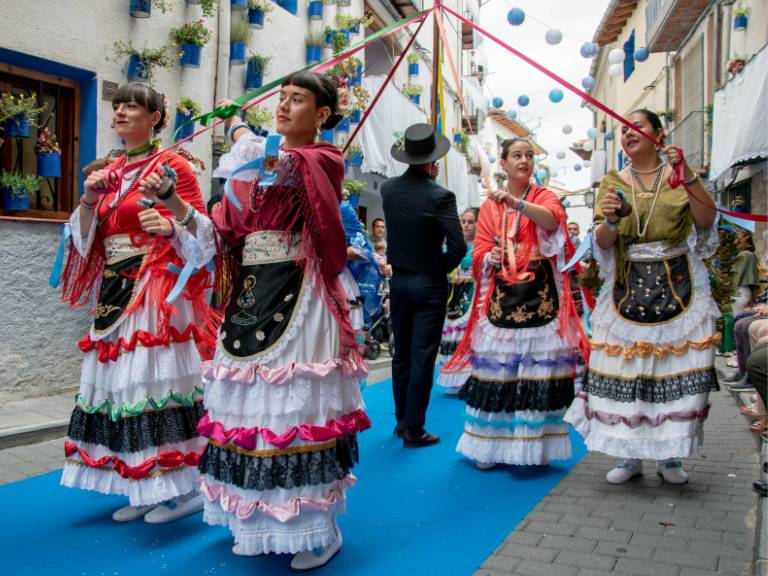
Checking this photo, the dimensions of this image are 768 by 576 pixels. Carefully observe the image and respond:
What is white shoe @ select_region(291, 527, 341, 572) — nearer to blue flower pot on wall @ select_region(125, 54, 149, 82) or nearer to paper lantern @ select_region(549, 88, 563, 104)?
blue flower pot on wall @ select_region(125, 54, 149, 82)

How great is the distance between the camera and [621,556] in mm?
2926

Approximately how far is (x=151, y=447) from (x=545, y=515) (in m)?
1.89

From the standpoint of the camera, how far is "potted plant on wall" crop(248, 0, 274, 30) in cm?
896

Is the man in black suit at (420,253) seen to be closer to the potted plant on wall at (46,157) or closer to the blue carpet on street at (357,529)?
the blue carpet on street at (357,529)

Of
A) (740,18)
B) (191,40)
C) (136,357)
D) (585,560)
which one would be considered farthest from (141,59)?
(740,18)

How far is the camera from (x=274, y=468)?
2652 millimetres

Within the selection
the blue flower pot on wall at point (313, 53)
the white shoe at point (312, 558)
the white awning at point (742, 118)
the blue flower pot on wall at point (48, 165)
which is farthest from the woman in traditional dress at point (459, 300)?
the white shoe at point (312, 558)

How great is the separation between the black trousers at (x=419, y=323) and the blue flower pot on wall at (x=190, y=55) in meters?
4.13

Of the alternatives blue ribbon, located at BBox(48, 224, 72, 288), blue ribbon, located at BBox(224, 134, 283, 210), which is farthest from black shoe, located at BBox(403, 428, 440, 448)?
blue ribbon, located at BBox(224, 134, 283, 210)

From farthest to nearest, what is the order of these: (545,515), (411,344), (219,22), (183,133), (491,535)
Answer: (219,22) < (183,133) < (411,344) < (545,515) < (491,535)

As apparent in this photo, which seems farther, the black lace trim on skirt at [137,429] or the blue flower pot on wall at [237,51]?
the blue flower pot on wall at [237,51]

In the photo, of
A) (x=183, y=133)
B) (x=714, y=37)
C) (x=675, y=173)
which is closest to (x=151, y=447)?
(x=675, y=173)

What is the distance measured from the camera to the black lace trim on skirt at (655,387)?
3.69 m

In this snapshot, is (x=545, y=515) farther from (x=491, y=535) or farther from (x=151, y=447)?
(x=151, y=447)
